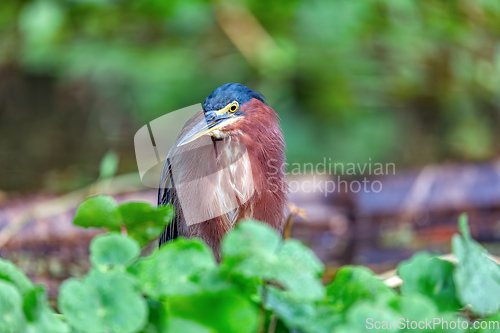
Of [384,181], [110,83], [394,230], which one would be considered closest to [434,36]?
[384,181]

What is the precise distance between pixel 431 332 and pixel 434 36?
435 cm

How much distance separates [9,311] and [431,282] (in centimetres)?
61

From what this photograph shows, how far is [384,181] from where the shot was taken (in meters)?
3.58

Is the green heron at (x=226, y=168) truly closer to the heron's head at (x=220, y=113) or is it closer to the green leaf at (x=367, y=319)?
the heron's head at (x=220, y=113)

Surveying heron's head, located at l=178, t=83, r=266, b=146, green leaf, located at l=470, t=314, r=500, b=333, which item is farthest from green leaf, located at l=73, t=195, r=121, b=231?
heron's head, located at l=178, t=83, r=266, b=146

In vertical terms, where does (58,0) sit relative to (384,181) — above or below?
above

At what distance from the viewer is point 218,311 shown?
→ 2.63 ft

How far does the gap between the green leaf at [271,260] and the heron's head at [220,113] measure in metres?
1.13

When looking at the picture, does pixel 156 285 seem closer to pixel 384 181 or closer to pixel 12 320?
pixel 12 320

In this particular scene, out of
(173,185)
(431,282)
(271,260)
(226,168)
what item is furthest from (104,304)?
(173,185)

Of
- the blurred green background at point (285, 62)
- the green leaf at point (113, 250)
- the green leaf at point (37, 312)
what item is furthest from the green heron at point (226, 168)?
the blurred green background at point (285, 62)

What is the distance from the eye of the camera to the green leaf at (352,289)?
889 millimetres

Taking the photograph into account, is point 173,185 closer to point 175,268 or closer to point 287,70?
point 175,268

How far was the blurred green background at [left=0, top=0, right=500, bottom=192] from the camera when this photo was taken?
4406mm
